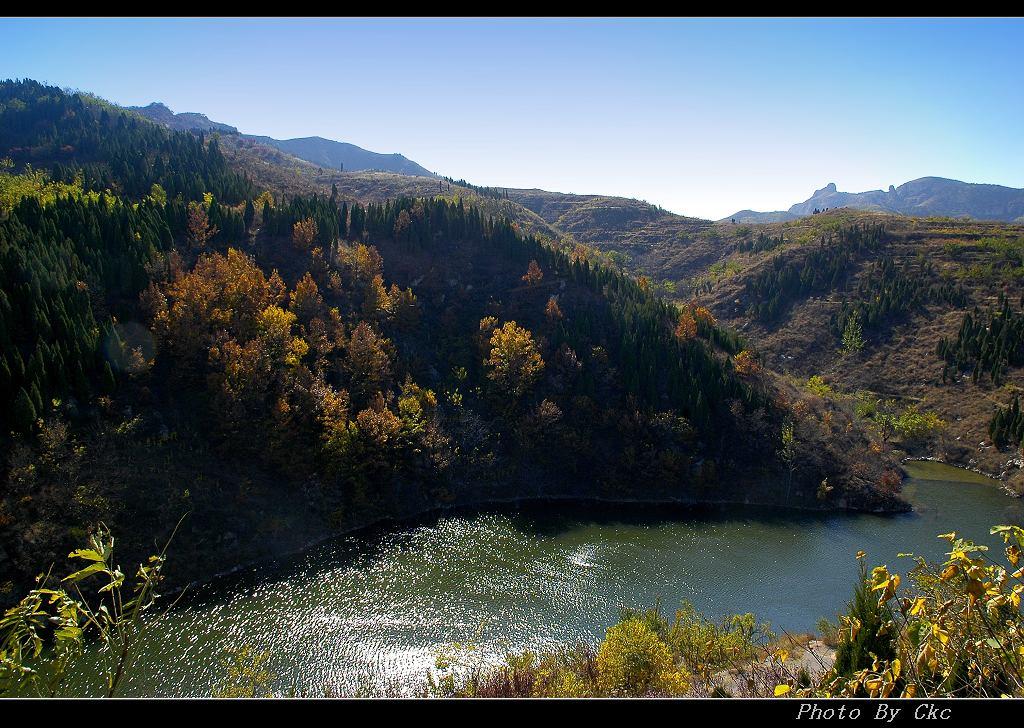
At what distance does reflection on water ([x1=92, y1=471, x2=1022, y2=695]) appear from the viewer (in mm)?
34812

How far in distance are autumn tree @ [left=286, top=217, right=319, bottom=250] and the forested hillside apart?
30 cm

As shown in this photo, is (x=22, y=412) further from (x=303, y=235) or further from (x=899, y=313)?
(x=899, y=313)

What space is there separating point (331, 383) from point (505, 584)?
32.5 meters

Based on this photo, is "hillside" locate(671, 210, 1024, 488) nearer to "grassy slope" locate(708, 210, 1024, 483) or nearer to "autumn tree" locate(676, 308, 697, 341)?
"grassy slope" locate(708, 210, 1024, 483)

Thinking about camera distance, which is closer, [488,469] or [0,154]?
[488,469]

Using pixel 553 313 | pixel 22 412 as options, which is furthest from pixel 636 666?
pixel 553 313

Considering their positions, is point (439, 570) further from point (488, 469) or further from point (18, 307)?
point (18, 307)

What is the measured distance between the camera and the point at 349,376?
6394cm

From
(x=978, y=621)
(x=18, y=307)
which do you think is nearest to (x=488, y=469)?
(x=18, y=307)

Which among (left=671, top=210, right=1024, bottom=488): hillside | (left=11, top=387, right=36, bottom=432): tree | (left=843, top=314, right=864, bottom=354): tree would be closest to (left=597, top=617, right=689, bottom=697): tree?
(left=11, top=387, right=36, bottom=432): tree

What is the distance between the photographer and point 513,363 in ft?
234
